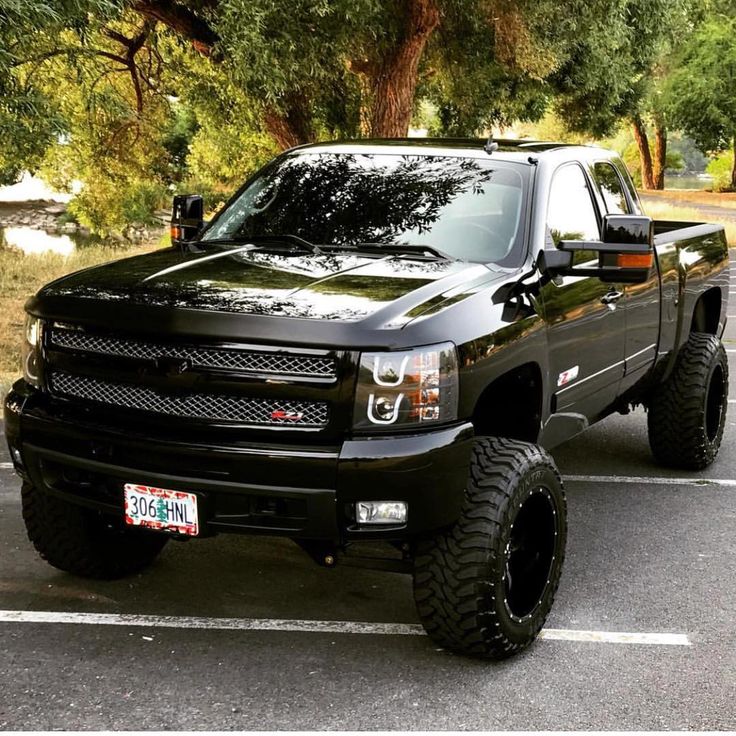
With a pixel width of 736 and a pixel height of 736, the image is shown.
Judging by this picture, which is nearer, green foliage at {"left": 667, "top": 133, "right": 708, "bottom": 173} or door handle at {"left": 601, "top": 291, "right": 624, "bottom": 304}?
door handle at {"left": 601, "top": 291, "right": 624, "bottom": 304}

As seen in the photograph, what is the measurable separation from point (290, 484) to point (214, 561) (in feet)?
5.61

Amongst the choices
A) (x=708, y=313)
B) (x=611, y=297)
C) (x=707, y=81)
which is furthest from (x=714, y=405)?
(x=707, y=81)

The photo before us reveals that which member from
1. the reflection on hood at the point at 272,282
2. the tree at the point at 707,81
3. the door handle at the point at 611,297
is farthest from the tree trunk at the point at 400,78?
the tree at the point at 707,81

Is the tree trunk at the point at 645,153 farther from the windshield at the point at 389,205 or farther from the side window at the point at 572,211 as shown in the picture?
the windshield at the point at 389,205

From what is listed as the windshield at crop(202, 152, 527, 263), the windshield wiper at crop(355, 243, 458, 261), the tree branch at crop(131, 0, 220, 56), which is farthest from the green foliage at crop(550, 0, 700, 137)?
A: the windshield wiper at crop(355, 243, 458, 261)

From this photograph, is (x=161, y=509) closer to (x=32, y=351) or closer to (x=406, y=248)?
(x=32, y=351)

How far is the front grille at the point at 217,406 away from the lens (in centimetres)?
387

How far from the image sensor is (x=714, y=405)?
736 cm

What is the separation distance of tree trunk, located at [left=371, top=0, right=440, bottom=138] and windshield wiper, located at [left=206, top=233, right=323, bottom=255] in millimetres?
12178

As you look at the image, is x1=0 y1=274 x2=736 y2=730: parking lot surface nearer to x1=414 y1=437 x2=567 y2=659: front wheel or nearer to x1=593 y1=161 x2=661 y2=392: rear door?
x1=414 y1=437 x2=567 y2=659: front wheel

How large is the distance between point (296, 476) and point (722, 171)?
64135 mm

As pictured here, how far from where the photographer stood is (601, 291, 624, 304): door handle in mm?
5461

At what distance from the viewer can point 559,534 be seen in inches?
179

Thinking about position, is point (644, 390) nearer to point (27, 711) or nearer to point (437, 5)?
point (27, 711)
